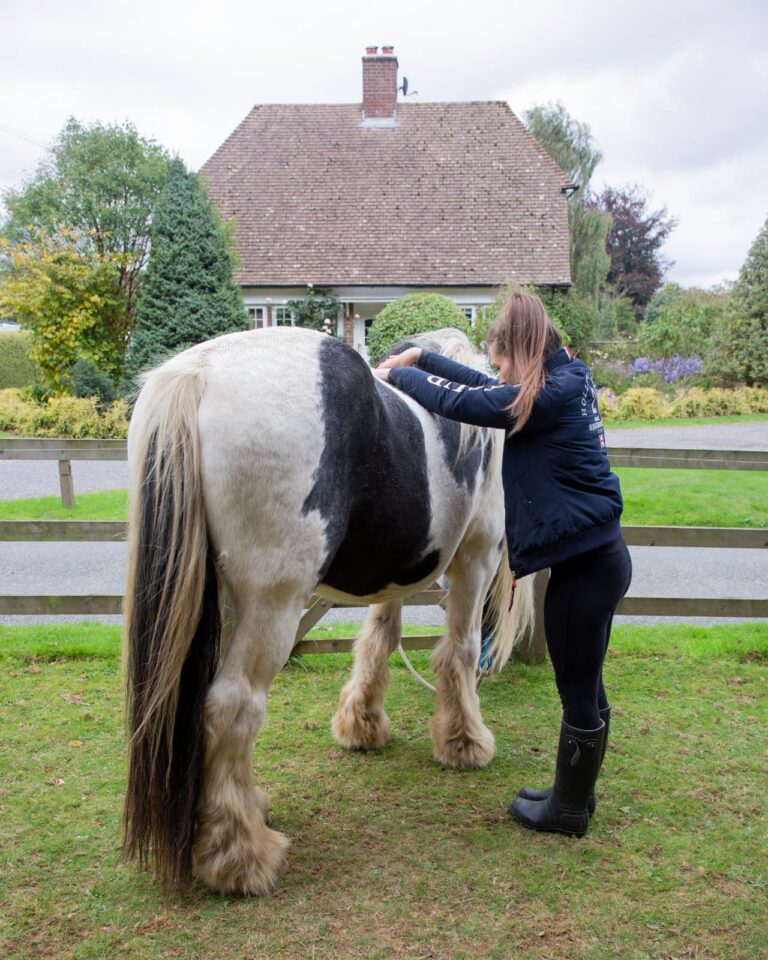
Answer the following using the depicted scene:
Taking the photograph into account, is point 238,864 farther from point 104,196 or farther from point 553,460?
point 104,196

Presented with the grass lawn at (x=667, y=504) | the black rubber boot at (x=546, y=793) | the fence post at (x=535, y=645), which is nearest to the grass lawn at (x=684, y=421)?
the grass lawn at (x=667, y=504)

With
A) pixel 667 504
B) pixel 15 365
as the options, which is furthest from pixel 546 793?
pixel 15 365

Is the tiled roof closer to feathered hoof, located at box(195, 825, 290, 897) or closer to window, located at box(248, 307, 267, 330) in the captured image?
window, located at box(248, 307, 267, 330)

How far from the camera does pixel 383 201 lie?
21.2m

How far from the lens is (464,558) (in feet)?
10.6

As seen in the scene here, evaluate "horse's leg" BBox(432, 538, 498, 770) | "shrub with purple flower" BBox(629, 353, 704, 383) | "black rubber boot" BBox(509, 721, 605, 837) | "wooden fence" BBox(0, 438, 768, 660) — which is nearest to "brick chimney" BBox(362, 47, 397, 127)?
"shrub with purple flower" BBox(629, 353, 704, 383)

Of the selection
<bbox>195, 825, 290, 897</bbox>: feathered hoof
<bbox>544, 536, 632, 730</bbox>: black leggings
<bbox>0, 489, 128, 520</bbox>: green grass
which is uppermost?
<bbox>544, 536, 632, 730</bbox>: black leggings

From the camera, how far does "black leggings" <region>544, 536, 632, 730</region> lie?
102 inches

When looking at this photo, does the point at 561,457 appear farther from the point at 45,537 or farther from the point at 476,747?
the point at 45,537

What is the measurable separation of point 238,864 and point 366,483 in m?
1.27

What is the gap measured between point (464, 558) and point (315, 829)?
124 centimetres

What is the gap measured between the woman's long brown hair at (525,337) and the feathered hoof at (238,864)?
1.60 meters

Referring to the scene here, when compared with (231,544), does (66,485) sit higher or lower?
lower

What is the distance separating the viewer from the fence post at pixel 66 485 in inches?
307
